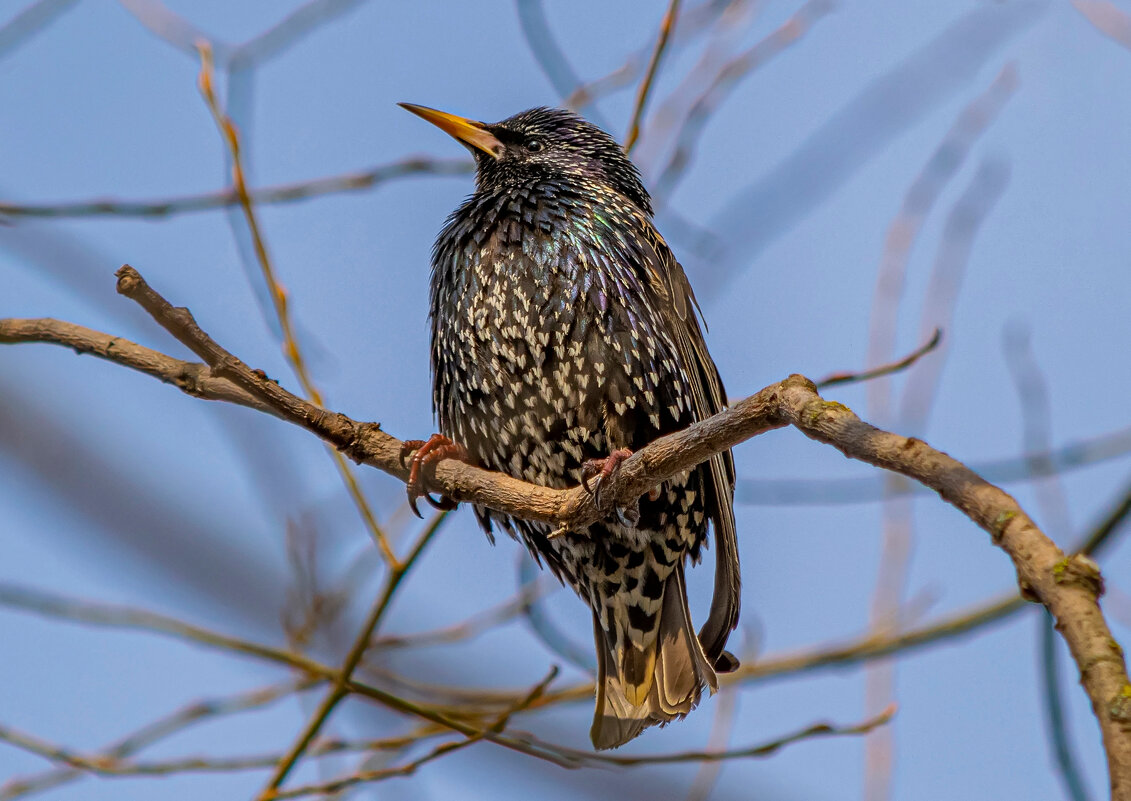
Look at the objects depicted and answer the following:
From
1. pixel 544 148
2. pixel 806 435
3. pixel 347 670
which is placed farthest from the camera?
pixel 544 148

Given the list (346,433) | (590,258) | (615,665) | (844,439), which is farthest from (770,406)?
(615,665)

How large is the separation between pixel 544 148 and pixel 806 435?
3.16 metres

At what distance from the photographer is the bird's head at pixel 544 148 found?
5.38 m

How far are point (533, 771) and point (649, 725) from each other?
198cm

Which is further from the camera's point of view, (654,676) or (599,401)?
(654,676)

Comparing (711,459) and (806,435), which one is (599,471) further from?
(806,435)

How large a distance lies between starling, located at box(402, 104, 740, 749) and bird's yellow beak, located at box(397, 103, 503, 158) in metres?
0.62

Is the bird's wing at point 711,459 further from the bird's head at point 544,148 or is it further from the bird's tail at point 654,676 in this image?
the bird's head at point 544,148

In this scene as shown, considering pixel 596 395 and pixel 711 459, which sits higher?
pixel 596 395

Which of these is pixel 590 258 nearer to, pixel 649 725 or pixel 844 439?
pixel 649 725

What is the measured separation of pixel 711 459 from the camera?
443 centimetres

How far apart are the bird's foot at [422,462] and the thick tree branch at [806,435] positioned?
0.05m

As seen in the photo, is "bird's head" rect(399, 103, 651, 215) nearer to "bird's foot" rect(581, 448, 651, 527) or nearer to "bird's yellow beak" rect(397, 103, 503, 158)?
"bird's yellow beak" rect(397, 103, 503, 158)

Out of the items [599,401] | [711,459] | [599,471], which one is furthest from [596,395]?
[599,471]
